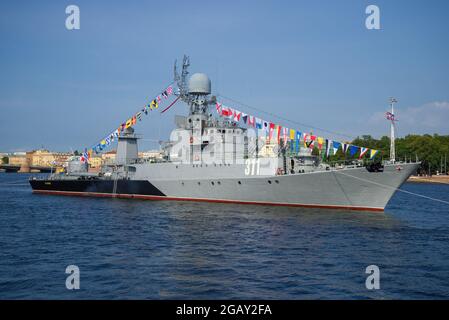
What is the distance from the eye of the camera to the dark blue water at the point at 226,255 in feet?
44.2

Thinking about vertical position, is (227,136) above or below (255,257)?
above

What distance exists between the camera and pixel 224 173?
38.0 meters

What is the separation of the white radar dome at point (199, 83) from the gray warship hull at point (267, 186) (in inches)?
382

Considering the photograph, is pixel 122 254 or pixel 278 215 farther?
pixel 278 215

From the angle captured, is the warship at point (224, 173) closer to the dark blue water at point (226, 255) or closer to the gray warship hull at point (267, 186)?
the gray warship hull at point (267, 186)

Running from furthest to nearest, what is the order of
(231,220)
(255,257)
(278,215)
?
(278,215), (231,220), (255,257)

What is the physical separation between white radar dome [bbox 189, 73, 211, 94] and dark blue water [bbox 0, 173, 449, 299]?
63.0ft

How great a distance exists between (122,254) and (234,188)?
1931cm

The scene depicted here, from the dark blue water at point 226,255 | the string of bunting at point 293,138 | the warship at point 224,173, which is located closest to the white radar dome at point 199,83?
the warship at point 224,173

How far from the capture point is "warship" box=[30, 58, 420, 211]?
1259 inches
